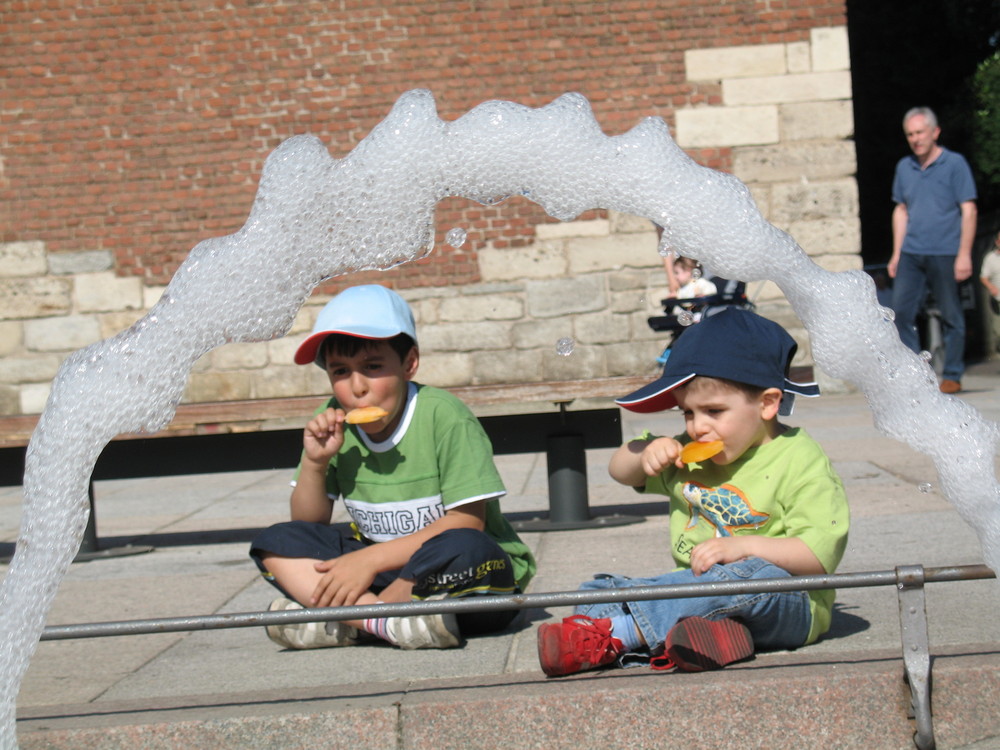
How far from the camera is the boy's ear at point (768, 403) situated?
2924 mm

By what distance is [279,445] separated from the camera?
502 cm

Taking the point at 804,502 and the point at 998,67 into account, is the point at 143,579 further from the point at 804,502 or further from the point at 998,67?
the point at 998,67

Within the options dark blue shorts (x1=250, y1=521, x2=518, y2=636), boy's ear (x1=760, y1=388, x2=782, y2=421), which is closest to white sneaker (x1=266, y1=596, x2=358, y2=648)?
dark blue shorts (x1=250, y1=521, x2=518, y2=636)

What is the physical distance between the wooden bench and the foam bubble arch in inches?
82.5

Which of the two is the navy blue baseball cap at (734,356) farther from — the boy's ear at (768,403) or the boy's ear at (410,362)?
the boy's ear at (410,362)

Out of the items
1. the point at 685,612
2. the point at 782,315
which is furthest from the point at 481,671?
the point at 782,315

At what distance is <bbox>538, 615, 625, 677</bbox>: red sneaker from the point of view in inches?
101

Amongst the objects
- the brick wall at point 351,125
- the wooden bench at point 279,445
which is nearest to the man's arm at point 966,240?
the brick wall at point 351,125

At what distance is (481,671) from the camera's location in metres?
2.81

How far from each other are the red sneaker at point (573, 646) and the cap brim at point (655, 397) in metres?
0.59

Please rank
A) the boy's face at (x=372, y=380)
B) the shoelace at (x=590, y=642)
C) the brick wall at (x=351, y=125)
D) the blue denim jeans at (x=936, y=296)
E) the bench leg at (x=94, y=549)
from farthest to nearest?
the brick wall at (x=351, y=125)
the blue denim jeans at (x=936, y=296)
the bench leg at (x=94, y=549)
the boy's face at (x=372, y=380)
the shoelace at (x=590, y=642)

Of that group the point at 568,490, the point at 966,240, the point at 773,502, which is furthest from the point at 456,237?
the point at 966,240

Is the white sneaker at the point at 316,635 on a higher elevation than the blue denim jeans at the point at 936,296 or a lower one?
lower

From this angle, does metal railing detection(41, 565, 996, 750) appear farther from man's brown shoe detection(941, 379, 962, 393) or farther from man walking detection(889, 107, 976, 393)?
man's brown shoe detection(941, 379, 962, 393)
